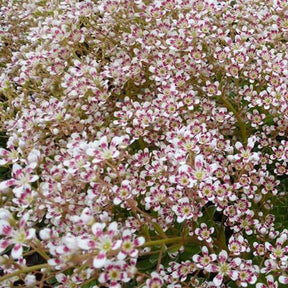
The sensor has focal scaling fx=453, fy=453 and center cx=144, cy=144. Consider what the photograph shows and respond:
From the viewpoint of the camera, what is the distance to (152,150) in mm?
2088

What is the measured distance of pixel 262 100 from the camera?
1927mm

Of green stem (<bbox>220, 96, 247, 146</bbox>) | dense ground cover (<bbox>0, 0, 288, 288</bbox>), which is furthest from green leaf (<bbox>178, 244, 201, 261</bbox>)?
green stem (<bbox>220, 96, 247, 146</bbox>)

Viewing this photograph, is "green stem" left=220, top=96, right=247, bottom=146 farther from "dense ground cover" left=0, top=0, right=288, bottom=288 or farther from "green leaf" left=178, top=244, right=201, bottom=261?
"green leaf" left=178, top=244, right=201, bottom=261

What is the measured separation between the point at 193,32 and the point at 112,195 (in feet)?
2.85

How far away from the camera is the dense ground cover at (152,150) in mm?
1410

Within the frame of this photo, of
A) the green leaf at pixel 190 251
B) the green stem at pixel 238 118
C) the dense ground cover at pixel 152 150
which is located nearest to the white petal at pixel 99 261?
the dense ground cover at pixel 152 150

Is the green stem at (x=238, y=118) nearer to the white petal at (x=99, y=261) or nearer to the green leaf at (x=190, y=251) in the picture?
the green leaf at (x=190, y=251)

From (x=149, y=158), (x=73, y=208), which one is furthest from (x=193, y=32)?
(x=73, y=208)

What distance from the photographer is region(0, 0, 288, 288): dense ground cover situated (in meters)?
1.41

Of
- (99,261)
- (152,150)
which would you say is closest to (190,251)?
(152,150)

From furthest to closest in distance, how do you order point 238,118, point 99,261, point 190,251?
point 238,118
point 190,251
point 99,261

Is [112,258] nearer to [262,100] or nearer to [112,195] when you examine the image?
[112,195]

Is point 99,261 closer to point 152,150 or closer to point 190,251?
point 190,251

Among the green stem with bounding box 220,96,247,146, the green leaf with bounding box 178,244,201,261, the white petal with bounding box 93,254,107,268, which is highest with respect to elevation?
the green stem with bounding box 220,96,247,146
